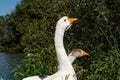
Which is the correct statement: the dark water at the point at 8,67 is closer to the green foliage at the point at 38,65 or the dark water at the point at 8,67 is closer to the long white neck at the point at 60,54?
the green foliage at the point at 38,65

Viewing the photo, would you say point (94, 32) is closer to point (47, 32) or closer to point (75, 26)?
point (75, 26)

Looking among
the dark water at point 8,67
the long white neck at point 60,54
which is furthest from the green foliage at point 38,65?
the long white neck at point 60,54

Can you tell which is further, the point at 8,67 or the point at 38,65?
the point at 8,67

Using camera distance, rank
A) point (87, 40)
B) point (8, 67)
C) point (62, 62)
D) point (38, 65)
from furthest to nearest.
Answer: point (8, 67) → point (87, 40) → point (38, 65) → point (62, 62)

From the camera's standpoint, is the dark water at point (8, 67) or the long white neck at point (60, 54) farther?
the dark water at point (8, 67)

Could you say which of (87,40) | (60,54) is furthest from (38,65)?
(60,54)

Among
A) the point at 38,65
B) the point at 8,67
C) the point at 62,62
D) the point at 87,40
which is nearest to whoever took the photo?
the point at 62,62

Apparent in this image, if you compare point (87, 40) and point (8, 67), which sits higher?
point (87, 40)

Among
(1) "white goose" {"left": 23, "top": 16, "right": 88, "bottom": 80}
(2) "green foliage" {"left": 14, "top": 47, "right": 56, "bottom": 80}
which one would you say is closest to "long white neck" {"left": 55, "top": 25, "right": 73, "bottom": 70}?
(1) "white goose" {"left": 23, "top": 16, "right": 88, "bottom": 80}

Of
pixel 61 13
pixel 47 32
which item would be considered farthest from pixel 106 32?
pixel 47 32

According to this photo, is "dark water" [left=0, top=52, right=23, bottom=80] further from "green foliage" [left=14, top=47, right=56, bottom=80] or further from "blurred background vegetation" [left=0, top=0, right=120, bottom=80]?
"blurred background vegetation" [left=0, top=0, right=120, bottom=80]

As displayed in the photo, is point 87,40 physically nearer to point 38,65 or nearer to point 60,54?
point 38,65

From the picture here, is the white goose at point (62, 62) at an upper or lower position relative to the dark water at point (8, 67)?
upper

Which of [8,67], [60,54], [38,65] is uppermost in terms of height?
[60,54]
